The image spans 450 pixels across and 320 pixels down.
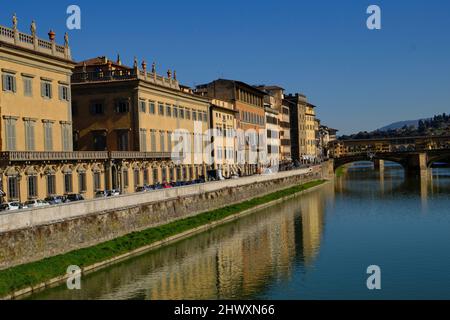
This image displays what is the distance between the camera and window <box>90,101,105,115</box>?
51312 mm

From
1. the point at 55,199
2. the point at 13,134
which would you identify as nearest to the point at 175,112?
the point at 55,199

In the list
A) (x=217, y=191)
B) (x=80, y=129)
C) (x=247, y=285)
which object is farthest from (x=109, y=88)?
(x=247, y=285)

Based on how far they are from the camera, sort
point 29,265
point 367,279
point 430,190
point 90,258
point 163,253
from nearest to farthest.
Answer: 1. point 29,265
2. point 367,279
3. point 90,258
4. point 163,253
5. point 430,190

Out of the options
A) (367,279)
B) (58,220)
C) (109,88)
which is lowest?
(367,279)

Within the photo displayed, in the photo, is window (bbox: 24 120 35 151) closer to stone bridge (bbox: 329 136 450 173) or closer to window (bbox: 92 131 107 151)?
window (bbox: 92 131 107 151)

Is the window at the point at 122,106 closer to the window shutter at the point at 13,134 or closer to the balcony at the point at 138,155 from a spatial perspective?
the balcony at the point at 138,155

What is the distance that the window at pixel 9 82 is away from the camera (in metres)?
36.0

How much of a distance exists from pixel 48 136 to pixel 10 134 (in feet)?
13.5

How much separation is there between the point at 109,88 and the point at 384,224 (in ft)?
75.6

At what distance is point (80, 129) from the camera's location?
51531 mm

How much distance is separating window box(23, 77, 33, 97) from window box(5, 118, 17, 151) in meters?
1.97

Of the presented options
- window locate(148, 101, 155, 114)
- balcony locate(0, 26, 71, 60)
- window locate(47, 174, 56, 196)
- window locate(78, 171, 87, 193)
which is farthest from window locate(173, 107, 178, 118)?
window locate(47, 174, 56, 196)

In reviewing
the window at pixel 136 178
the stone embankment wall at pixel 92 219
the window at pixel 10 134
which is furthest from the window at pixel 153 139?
the window at pixel 10 134

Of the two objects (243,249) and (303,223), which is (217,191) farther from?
(243,249)
